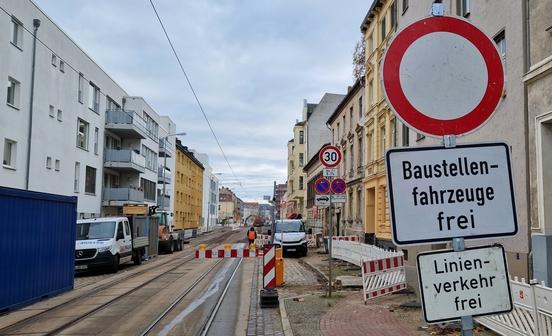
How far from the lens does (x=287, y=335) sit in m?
8.34

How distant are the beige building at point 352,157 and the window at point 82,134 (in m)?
18.1

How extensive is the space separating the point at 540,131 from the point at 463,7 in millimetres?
6392

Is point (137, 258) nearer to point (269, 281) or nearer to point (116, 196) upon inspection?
point (269, 281)

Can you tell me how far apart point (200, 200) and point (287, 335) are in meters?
85.6

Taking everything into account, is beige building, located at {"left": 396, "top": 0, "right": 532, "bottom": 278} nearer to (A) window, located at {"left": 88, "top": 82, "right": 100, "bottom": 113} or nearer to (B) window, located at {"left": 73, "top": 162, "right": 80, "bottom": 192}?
(B) window, located at {"left": 73, "top": 162, "right": 80, "bottom": 192}

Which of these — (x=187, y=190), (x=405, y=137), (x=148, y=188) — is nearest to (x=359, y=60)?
(x=405, y=137)

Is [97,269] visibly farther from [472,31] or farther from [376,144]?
[472,31]

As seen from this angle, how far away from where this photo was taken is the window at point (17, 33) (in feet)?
78.9

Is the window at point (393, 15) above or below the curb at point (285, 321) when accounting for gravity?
above

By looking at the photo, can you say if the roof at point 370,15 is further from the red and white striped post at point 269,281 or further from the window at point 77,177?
the window at point 77,177

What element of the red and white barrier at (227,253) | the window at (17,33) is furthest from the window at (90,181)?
Answer: the red and white barrier at (227,253)

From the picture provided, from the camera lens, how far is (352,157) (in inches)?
1416

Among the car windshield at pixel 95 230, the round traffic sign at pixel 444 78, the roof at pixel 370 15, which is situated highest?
the roof at pixel 370 15

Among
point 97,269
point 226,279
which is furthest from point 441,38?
point 97,269
